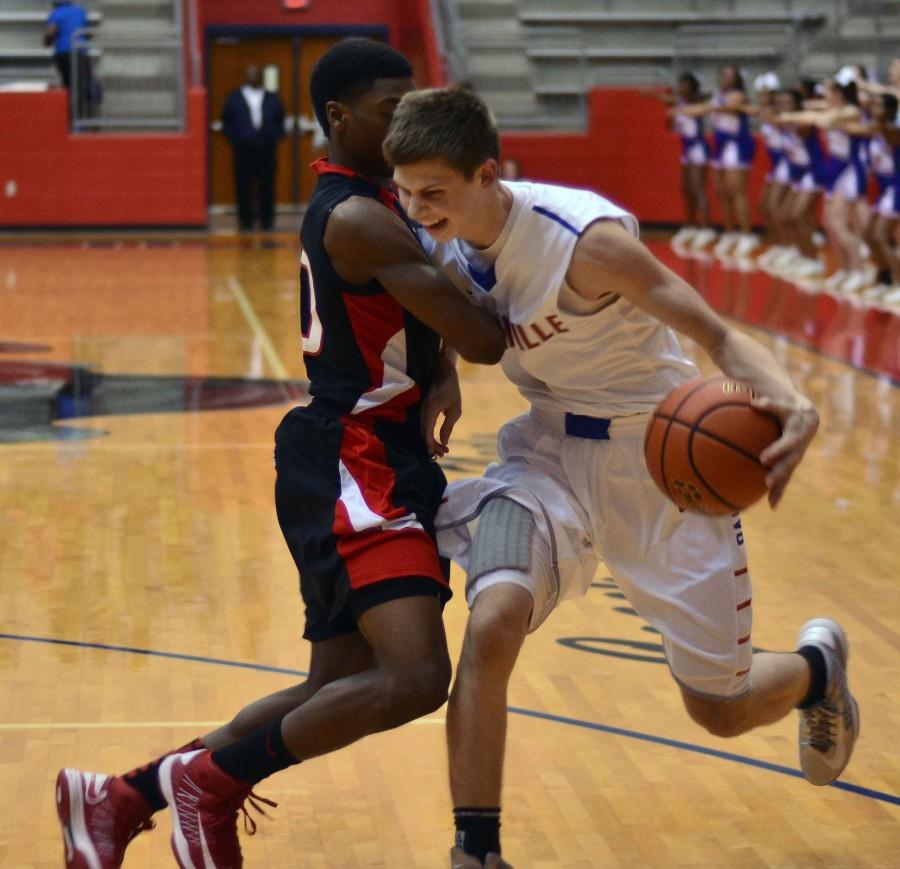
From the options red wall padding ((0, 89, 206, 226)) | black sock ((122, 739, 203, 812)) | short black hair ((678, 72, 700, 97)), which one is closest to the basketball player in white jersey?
black sock ((122, 739, 203, 812))

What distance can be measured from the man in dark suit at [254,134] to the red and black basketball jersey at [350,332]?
17.0 m

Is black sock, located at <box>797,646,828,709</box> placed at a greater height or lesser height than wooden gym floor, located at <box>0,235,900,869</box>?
greater

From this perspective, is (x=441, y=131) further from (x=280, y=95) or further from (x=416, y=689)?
(x=280, y=95)

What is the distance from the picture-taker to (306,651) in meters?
4.93

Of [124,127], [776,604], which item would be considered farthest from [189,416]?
[124,127]

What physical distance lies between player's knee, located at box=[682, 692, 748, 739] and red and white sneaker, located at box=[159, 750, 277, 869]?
0.96 meters

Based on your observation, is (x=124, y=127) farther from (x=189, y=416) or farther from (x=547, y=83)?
(x=189, y=416)

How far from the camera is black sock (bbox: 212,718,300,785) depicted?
321cm

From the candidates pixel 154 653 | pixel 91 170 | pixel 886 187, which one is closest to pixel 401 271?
pixel 154 653

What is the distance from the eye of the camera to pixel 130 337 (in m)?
11.6

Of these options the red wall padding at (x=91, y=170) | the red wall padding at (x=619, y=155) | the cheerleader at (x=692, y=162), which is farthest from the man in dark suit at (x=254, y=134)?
the cheerleader at (x=692, y=162)

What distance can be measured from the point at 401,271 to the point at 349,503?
46 cm

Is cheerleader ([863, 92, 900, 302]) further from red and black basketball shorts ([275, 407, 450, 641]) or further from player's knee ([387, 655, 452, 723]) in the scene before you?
player's knee ([387, 655, 452, 723])

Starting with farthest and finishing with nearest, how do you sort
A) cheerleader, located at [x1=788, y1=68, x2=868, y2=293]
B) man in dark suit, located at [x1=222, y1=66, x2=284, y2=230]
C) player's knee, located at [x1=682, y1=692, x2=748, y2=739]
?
man in dark suit, located at [x1=222, y1=66, x2=284, y2=230] → cheerleader, located at [x1=788, y1=68, x2=868, y2=293] → player's knee, located at [x1=682, y1=692, x2=748, y2=739]
